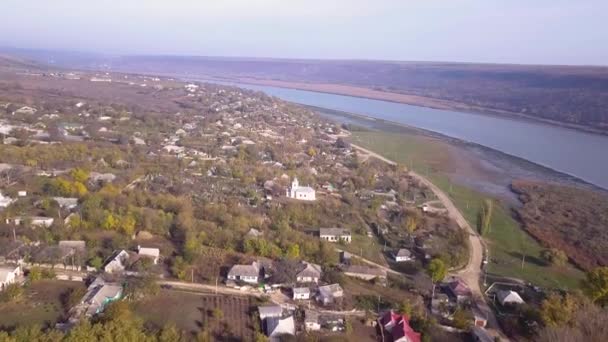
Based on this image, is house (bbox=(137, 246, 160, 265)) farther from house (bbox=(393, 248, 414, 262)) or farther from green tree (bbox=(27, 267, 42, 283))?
house (bbox=(393, 248, 414, 262))

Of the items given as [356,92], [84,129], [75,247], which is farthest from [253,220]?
[356,92]

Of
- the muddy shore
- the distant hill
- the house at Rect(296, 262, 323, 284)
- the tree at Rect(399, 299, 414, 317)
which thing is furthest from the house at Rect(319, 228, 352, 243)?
the distant hill

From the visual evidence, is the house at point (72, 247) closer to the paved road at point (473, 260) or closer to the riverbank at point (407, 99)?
the paved road at point (473, 260)

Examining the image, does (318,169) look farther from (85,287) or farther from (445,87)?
(445,87)

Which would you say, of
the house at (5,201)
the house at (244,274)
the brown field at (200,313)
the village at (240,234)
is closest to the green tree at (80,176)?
the village at (240,234)

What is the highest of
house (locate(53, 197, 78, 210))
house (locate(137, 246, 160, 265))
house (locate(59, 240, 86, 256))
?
house (locate(53, 197, 78, 210))

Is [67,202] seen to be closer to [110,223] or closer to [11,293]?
[110,223]

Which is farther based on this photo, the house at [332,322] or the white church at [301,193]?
the white church at [301,193]
